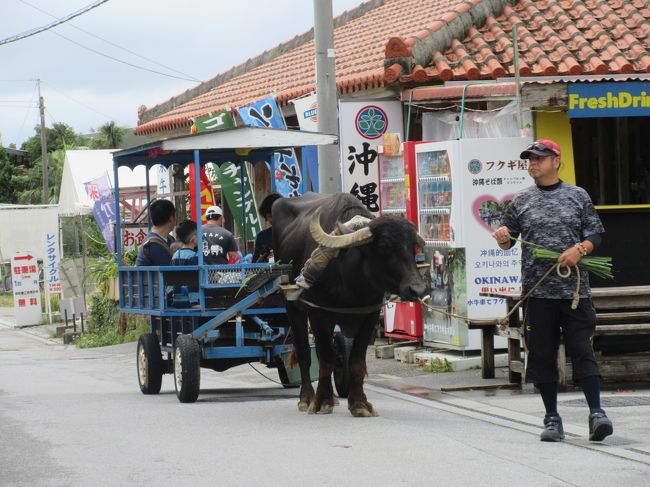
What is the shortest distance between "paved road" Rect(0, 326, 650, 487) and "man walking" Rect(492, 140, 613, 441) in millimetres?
465

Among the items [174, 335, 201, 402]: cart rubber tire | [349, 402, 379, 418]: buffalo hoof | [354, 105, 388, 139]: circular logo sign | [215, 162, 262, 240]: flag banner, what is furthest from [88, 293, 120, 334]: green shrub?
[349, 402, 379, 418]: buffalo hoof

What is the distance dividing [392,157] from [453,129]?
853mm

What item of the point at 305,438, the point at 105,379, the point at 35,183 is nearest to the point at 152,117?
the point at 105,379

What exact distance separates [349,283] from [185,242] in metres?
2.97

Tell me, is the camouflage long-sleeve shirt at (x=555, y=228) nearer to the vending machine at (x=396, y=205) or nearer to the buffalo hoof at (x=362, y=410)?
the buffalo hoof at (x=362, y=410)

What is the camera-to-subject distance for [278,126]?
18.3m

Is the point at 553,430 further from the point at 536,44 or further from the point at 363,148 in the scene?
the point at 536,44

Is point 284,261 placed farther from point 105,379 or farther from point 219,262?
point 105,379

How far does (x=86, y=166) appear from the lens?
132 feet

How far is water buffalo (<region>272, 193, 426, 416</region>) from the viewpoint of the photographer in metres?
10.2

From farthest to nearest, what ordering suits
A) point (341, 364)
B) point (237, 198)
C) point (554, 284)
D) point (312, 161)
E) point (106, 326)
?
point (106, 326), point (312, 161), point (237, 198), point (341, 364), point (554, 284)

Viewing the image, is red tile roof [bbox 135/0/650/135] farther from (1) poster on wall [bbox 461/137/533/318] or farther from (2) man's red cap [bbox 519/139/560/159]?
(2) man's red cap [bbox 519/139/560/159]

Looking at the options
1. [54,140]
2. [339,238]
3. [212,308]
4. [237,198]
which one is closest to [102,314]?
[237,198]

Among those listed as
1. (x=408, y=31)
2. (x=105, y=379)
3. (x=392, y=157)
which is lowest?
(x=105, y=379)
